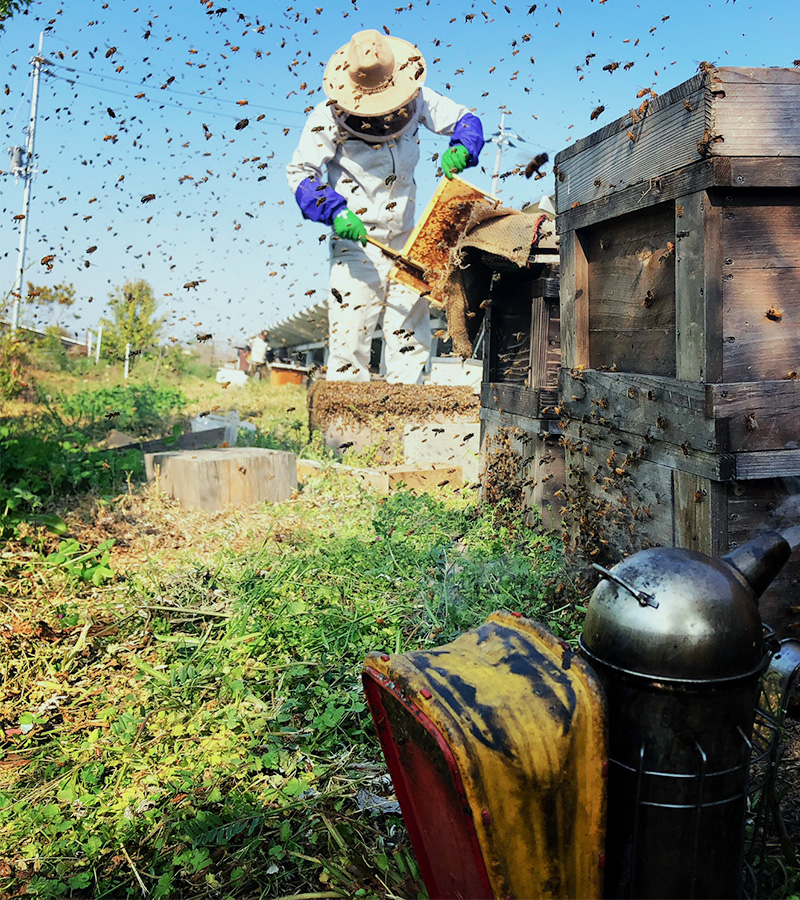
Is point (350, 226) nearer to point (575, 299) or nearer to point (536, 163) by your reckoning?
point (536, 163)

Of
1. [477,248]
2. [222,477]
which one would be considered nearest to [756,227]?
[477,248]

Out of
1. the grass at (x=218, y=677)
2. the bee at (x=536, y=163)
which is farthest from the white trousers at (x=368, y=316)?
the bee at (x=536, y=163)

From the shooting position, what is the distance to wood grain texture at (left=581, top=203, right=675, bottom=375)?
3650 mm

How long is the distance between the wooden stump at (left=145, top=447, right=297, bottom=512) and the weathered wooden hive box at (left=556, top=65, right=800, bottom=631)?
13.1 ft

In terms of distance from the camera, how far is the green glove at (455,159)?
7996 millimetres

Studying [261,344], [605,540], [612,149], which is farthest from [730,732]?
[261,344]

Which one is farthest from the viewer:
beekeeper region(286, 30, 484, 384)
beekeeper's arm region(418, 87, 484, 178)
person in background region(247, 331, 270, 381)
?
person in background region(247, 331, 270, 381)

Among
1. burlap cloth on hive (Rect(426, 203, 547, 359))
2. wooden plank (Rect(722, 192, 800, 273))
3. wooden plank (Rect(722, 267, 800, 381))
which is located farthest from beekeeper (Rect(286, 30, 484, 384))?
wooden plank (Rect(722, 267, 800, 381))

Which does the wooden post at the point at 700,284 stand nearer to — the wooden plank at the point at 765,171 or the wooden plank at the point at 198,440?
the wooden plank at the point at 765,171

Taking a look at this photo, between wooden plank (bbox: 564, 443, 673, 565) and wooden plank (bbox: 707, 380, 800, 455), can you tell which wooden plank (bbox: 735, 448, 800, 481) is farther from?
wooden plank (bbox: 564, 443, 673, 565)

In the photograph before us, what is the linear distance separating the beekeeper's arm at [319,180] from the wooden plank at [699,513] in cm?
540

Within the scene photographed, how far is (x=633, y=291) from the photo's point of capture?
13.2 ft

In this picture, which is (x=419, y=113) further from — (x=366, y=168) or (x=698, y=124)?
(x=698, y=124)

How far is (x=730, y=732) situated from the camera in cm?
196
